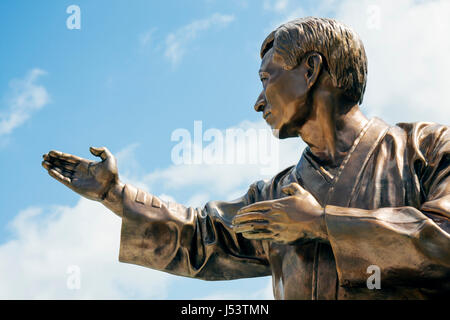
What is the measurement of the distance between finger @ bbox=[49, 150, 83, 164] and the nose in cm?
173

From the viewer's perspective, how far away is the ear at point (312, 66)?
5949 mm

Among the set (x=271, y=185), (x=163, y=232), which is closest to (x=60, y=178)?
(x=163, y=232)

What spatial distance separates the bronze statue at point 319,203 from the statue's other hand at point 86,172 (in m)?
0.01

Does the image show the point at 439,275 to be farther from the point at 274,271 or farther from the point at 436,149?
the point at 274,271

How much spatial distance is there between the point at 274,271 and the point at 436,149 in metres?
1.71

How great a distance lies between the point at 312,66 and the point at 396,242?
190 cm

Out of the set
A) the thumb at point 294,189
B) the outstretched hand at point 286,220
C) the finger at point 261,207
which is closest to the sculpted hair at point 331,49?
the thumb at point 294,189

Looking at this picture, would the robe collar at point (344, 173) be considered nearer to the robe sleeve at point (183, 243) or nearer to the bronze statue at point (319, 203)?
the bronze statue at point (319, 203)

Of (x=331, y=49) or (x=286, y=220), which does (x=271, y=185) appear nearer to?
(x=286, y=220)

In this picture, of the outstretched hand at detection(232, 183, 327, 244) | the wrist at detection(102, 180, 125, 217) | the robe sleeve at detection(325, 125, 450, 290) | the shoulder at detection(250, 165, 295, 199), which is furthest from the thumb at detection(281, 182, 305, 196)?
the wrist at detection(102, 180, 125, 217)

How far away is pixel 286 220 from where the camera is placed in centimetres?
517

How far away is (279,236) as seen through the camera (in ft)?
17.1

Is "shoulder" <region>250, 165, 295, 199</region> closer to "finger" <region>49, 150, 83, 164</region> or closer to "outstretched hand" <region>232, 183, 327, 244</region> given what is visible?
"outstretched hand" <region>232, 183, 327, 244</region>
